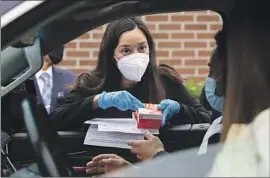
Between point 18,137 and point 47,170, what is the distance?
691mm

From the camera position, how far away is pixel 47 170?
262 cm

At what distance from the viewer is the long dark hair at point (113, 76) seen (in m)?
4.18

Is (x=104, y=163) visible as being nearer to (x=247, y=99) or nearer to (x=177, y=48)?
(x=247, y=99)

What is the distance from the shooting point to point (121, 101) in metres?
3.93

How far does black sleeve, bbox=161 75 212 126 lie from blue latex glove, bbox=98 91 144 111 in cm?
20

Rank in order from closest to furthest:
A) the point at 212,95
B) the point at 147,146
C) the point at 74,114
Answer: the point at 147,146 → the point at 212,95 → the point at 74,114

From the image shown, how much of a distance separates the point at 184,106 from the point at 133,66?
1.17ft

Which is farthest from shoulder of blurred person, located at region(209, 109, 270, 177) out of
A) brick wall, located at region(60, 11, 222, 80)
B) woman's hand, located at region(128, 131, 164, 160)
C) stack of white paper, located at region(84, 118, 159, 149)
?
brick wall, located at region(60, 11, 222, 80)

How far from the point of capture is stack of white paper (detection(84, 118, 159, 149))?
12.4 feet

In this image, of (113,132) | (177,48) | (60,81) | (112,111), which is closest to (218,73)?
(113,132)

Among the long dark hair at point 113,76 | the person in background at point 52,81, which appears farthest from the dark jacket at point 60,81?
the long dark hair at point 113,76

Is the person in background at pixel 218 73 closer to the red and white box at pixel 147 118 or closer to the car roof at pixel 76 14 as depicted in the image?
the car roof at pixel 76 14

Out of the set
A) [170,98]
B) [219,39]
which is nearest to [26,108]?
[219,39]

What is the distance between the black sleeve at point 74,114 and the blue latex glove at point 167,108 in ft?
1.21
